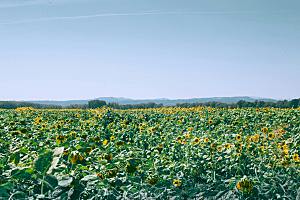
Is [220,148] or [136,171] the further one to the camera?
[220,148]

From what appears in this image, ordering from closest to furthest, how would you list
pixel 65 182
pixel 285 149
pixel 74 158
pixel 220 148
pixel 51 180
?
pixel 51 180 → pixel 65 182 → pixel 74 158 → pixel 285 149 → pixel 220 148

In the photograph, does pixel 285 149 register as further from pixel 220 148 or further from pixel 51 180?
pixel 51 180

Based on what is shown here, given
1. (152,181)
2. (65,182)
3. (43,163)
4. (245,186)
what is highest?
(43,163)

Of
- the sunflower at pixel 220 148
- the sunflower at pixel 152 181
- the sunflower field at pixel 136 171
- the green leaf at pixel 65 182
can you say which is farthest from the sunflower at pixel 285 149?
the green leaf at pixel 65 182

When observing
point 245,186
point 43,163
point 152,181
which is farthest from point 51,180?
point 245,186

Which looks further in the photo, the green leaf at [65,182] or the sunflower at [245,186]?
the sunflower at [245,186]

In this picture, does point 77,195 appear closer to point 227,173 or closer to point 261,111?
point 227,173

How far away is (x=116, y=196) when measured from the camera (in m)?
3.35

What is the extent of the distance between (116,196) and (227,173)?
341cm

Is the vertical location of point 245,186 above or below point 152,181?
below

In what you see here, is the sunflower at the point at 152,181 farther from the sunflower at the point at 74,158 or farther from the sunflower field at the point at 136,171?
the sunflower at the point at 74,158

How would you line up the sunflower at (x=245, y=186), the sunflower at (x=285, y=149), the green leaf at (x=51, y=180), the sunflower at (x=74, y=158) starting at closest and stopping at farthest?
Answer: 1. the green leaf at (x=51, y=180)
2. the sunflower at (x=74, y=158)
3. the sunflower at (x=245, y=186)
4. the sunflower at (x=285, y=149)

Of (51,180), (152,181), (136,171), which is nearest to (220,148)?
(136,171)

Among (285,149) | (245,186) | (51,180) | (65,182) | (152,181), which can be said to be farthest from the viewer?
(285,149)
